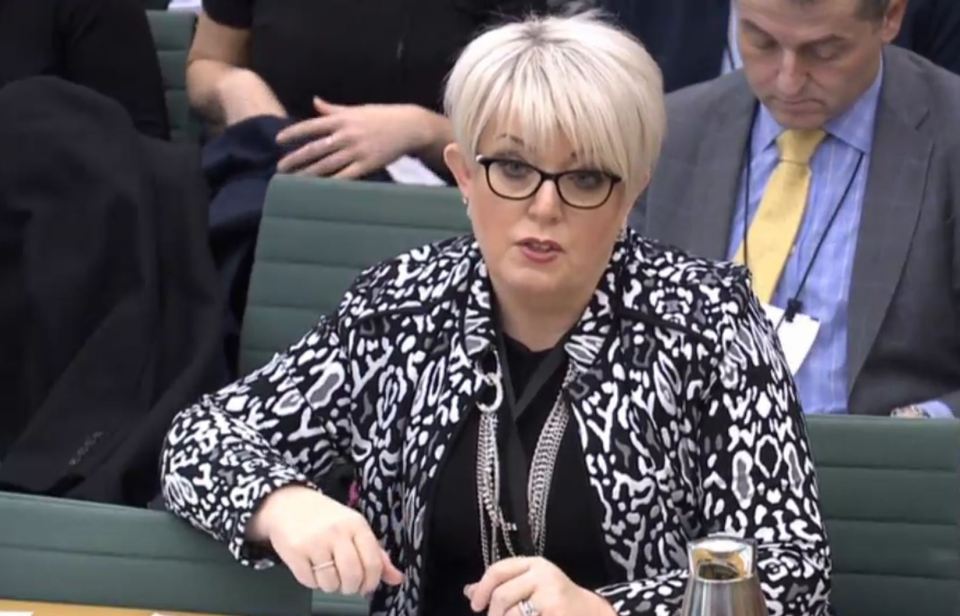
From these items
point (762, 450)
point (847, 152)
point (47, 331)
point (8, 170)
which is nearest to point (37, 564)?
point (762, 450)

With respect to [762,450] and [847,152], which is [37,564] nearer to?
[762,450]

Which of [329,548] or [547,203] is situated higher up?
[547,203]

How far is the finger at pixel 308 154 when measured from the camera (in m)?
3.27

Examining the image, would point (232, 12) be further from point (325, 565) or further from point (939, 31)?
point (325, 565)

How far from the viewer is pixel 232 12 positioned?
3654 mm

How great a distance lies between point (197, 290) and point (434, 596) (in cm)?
108

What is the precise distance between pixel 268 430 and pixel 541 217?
0.44 meters

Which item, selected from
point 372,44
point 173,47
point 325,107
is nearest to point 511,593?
point 325,107

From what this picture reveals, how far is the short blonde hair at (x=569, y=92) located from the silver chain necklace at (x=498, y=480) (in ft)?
0.91

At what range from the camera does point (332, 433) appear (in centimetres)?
206

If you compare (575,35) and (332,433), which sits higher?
(575,35)

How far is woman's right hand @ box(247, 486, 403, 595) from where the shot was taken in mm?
Result: 1737

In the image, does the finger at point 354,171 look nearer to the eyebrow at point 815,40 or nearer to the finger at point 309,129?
the finger at point 309,129

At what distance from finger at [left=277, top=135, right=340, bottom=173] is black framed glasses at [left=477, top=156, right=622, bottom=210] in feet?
4.70
